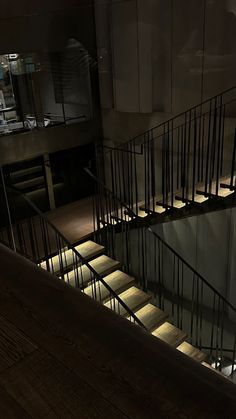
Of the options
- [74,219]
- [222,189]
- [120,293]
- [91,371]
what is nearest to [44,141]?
[74,219]

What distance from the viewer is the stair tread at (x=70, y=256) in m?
4.39

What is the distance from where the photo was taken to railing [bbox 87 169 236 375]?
16.9 ft

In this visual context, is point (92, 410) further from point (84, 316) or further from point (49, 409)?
point (84, 316)

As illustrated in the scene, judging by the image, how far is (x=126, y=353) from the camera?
4.01 feet

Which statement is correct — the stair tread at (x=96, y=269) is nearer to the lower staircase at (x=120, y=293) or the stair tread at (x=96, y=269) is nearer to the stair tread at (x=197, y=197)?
the lower staircase at (x=120, y=293)

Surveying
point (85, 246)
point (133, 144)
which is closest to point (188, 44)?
point (133, 144)

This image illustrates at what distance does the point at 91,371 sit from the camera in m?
1.20

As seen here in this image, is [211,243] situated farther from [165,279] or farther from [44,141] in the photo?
[44,141]

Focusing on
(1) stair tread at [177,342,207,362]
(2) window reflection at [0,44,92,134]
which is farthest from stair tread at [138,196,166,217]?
(2) window reflection at [0,44,92,134]

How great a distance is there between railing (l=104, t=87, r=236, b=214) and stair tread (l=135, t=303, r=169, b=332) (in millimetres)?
1250

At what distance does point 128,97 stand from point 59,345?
18.1 ft

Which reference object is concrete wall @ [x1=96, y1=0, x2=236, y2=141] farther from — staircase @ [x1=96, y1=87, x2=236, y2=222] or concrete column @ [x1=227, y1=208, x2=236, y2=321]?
concrete column @ [x1=227, y1=208, x2=236, y2=321]

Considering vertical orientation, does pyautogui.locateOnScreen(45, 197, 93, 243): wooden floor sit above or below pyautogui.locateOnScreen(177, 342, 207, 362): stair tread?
above

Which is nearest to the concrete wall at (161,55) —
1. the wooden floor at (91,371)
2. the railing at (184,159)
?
the railing at (184,159)
